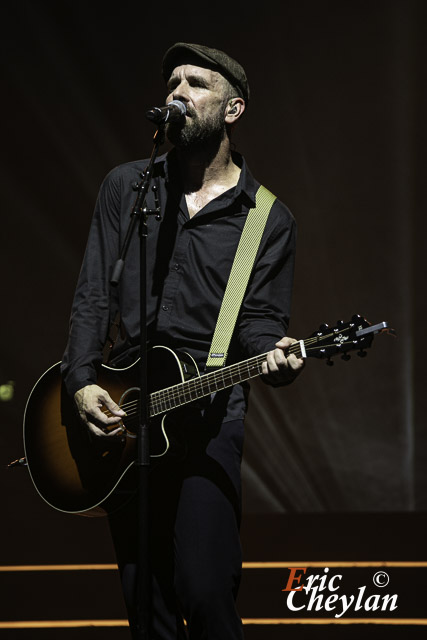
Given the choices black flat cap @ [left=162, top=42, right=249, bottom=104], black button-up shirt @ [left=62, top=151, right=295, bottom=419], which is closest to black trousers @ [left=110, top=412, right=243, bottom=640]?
black button-up shirt @ [left=62, top=151, right=295, bottom=419]

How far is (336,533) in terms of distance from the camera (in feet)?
15.0

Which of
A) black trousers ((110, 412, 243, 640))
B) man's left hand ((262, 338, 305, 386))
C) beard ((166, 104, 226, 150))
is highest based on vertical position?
beard ((166, 104, 226, 150))

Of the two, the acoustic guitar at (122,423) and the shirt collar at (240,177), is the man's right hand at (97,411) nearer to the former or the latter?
the acoustic guitar at (122,423)

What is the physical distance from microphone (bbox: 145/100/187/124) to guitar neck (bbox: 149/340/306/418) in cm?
77

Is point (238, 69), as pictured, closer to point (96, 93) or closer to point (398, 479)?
point (96, 93)

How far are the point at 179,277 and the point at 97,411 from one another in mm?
555

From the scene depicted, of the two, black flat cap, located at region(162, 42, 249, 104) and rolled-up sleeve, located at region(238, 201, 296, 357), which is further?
black flat cap, located at region(162, 42, 249, 104)

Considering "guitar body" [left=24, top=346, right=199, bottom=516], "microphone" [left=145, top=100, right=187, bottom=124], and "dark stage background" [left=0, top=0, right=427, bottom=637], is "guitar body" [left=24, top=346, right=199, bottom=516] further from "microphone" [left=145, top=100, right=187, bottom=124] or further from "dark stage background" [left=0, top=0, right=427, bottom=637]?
"dark stage background" [left=0, top=0, right=427, bottom=637]

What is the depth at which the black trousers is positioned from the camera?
1.97 metres

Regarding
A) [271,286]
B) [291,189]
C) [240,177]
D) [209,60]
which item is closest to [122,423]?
[271,286]

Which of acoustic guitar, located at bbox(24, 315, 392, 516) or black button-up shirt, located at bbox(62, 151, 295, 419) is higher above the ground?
black button-up shirt, located at bbox(62, 151, 295, 419)

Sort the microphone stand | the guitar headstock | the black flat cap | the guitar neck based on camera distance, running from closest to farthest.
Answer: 1. the microphone stand
2. the guitar headstock
3. the guitar neck
4. the black flat cap

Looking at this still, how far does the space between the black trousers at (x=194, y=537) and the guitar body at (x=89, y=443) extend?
9 cm

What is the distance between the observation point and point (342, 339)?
2135 mm
